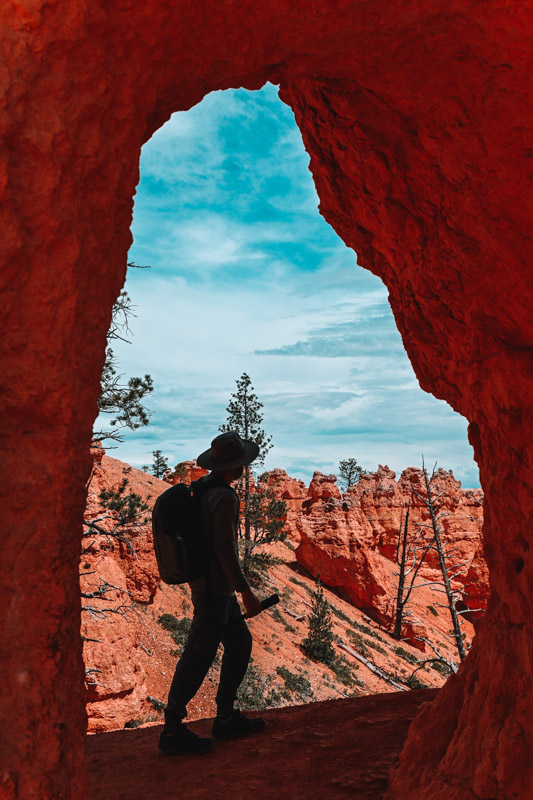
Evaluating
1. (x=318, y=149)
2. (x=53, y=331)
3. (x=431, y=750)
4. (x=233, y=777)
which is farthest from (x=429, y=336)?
(x=233, y=777)

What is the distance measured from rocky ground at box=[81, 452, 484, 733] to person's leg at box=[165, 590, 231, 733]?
2.76 metres

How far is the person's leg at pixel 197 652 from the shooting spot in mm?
3457

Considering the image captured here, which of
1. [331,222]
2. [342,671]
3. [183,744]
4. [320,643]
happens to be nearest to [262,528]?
[320,643]

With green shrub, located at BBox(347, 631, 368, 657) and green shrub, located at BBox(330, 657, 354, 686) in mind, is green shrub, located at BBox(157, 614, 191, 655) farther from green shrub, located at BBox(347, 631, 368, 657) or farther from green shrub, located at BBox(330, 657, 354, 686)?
green shrub, located at BBox(347, 631, 368, 657)

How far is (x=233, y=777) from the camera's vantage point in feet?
10.2

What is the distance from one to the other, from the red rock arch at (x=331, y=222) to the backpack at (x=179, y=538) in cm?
147

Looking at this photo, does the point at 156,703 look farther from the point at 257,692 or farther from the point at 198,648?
the point at 198,648

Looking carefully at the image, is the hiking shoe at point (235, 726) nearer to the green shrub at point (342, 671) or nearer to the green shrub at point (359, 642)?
the green shrub at point (342, 671)

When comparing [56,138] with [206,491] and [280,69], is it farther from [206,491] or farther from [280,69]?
[206,491]

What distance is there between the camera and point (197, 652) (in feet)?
11.3

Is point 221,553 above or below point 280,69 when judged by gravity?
below

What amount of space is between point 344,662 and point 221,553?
16.9 metres

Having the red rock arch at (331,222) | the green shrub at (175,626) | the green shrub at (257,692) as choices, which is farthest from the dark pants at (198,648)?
the green shrub at (175,626)

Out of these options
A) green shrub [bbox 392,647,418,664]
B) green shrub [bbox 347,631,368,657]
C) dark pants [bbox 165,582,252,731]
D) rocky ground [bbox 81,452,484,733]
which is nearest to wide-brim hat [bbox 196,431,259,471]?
dark pants [bbox 165,582,252,731]
